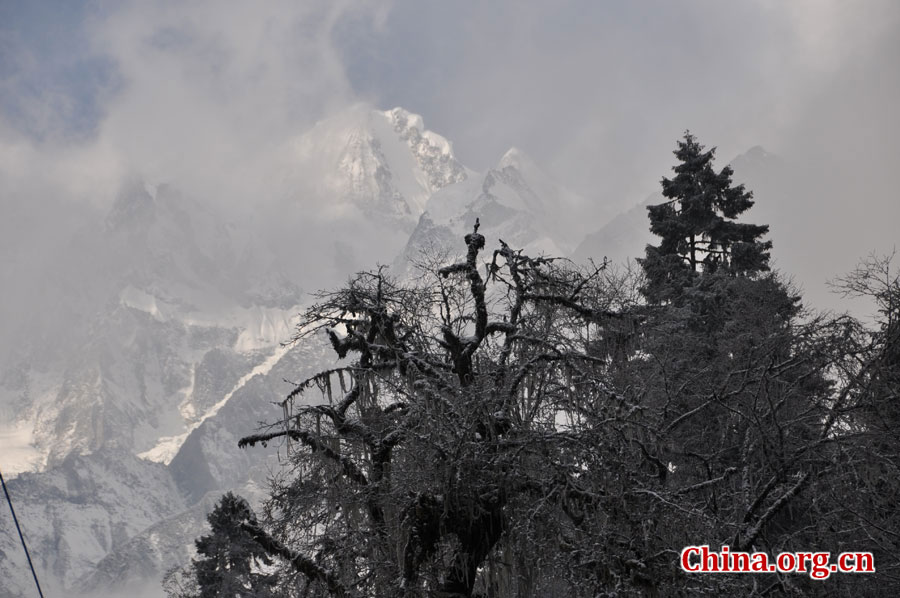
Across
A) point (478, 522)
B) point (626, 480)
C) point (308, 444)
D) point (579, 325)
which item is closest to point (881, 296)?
point (579, 325)

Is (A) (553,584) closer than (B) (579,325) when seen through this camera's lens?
Yes

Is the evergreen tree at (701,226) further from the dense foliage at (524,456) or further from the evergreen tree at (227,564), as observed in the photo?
the evergreen tree at (227,564)

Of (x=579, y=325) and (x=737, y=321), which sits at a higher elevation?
(x=737, y=321)

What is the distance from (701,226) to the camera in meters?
25.7

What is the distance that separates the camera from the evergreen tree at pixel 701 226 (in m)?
24.2

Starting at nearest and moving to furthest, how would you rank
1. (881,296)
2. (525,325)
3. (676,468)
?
(525,325) < (881,296) < (676,468)

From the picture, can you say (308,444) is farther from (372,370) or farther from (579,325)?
(579,325)

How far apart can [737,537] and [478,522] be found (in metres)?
2.39

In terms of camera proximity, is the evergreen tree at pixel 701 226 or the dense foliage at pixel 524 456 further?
the evergreen tree at pixel 701 226

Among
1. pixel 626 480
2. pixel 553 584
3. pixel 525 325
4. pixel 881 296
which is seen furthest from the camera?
pixel 881 296

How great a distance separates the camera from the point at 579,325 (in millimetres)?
9805

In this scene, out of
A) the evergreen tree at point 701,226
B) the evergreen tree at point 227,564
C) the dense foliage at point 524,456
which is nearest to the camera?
the dense foliage at point 524,456

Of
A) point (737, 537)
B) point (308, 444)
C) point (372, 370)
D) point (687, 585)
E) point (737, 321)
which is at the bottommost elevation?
point (687, 585)

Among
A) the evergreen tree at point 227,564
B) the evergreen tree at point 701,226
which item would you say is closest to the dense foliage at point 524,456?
the evergreen tree at point 701,226
